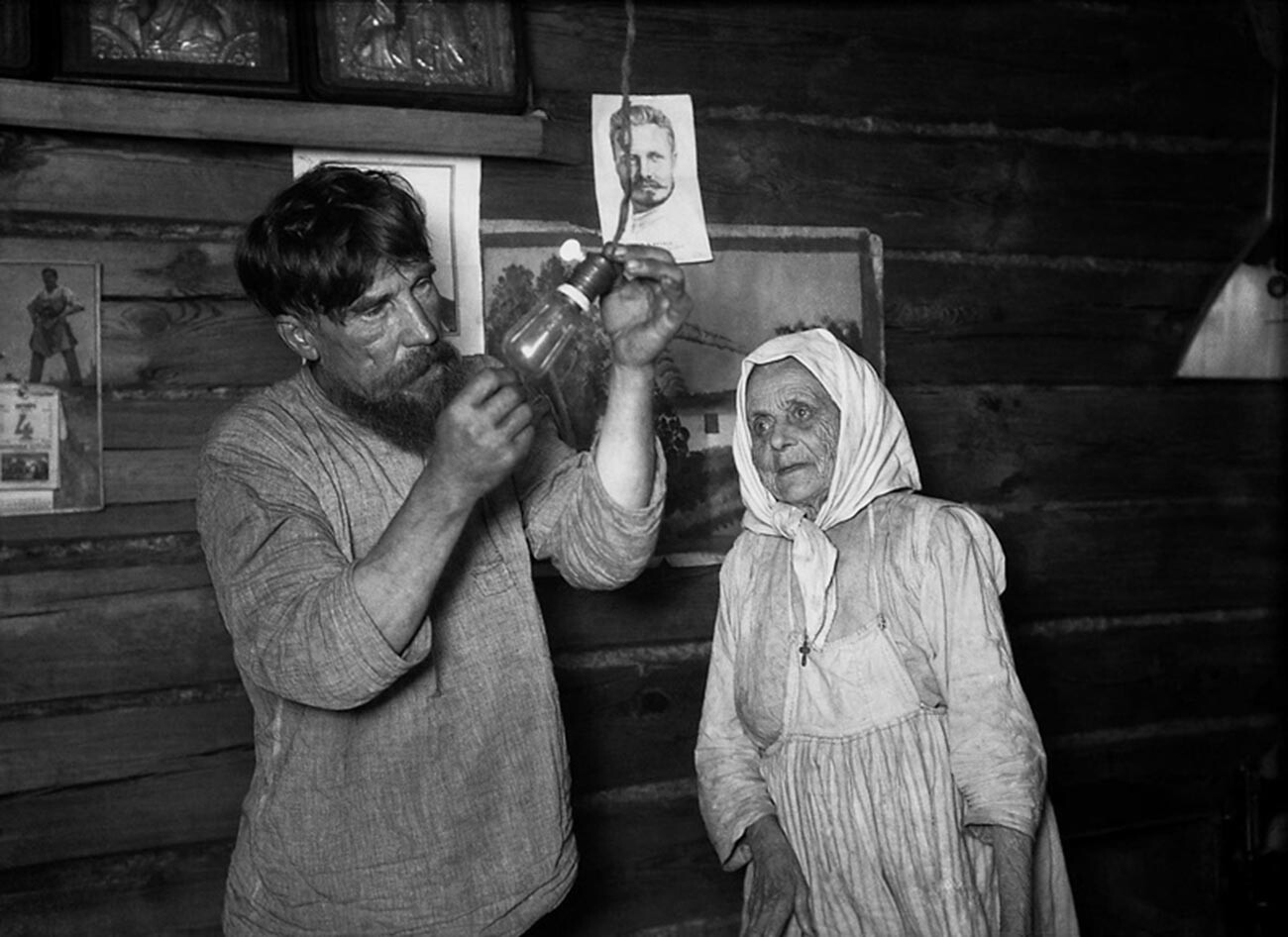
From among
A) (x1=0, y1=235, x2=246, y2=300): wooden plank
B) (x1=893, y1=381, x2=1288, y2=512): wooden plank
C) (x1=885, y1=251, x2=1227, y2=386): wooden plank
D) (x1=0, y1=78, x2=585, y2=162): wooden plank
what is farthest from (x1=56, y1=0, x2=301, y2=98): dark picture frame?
(x1=893, y1=381, x2=1288, y2=512): wooden plank

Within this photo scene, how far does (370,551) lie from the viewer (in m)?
2.02

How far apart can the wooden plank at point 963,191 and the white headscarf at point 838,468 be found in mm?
854

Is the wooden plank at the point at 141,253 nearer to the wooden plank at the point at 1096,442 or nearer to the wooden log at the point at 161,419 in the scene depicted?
the wooden log at the point at 161,419

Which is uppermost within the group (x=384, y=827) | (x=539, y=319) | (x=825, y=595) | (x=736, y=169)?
(x=736, y=169)

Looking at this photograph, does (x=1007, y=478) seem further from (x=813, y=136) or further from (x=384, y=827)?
(x=384, y=827)

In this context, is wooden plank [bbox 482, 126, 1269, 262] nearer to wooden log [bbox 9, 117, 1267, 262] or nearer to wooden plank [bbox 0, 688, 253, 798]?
wooden log [bbox 9, 117, 1267, 262]

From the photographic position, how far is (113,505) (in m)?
2.77

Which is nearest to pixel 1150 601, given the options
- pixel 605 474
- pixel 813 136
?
pixel 813 136

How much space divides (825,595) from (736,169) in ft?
4.24

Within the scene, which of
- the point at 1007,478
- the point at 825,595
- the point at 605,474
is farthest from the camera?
the point at 1007,478

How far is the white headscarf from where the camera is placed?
2426 millimetres

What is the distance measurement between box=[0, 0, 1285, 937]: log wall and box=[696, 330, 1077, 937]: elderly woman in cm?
78

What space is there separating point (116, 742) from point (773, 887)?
140cm

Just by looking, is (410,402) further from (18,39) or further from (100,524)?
(18,39)
